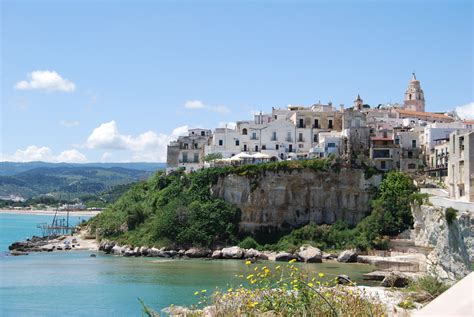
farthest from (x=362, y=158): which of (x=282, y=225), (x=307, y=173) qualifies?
(x=282, y=225)

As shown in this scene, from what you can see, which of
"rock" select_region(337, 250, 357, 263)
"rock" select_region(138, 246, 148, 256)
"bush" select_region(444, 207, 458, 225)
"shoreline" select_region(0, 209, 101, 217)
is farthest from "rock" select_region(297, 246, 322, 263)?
"shoreline" select_region(0, 209, 101, 217)

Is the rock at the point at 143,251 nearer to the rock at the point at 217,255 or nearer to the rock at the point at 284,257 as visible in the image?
the rock at the point at 217,255

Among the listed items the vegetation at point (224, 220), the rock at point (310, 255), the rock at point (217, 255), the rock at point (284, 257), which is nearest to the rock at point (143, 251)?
the vegetation at point (224, 220)

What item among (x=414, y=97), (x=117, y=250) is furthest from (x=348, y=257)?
(x=414, y=97)

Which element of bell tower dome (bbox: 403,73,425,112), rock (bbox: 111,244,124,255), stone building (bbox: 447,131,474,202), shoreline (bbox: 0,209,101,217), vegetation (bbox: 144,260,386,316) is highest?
bell tower dome (bbox: 403,73,425,112)

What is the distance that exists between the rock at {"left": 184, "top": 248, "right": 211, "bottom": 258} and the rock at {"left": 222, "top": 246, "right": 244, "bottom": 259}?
1.76 m

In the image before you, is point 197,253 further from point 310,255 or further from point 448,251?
point 448,251

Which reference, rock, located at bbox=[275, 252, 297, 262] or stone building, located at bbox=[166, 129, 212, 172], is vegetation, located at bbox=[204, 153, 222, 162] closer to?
stone building, located at bbox=[166, 129, 212, 172]

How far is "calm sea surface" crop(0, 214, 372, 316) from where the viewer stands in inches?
1153

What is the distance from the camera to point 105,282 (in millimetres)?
36906

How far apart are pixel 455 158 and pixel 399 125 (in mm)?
19361

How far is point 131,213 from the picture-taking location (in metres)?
58.4

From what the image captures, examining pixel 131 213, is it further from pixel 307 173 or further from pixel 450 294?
pixel 450 294

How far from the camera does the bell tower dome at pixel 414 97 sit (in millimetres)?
82200
